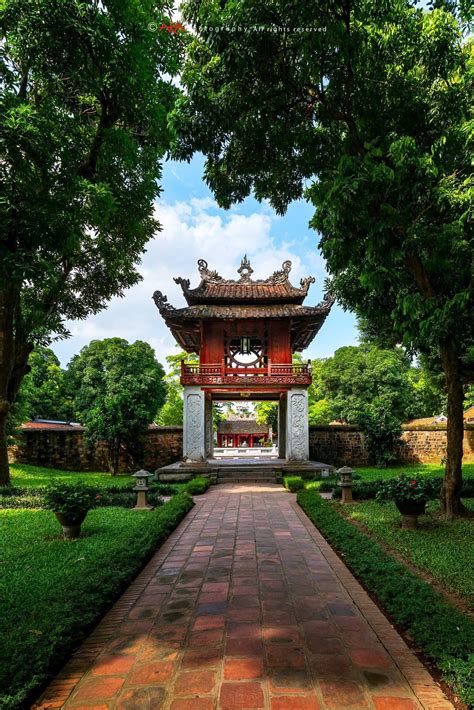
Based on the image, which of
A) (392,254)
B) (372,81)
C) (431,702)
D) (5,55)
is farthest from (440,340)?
(5,55)

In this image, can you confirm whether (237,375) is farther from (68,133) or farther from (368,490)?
(68,133)

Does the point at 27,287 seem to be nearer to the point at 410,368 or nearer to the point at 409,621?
the point at 409,621

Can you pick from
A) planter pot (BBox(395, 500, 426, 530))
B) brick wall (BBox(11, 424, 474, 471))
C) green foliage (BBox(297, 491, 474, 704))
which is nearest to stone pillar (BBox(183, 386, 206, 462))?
brick wall (BBox(11, 424, 474, 471))

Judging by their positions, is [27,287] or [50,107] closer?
[50,107]

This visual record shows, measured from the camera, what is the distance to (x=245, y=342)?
1680 centimetres

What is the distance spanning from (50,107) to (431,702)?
10102 millimetres

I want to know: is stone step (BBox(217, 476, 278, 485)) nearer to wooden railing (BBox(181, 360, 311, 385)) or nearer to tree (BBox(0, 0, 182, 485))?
wooden railing (BBox(181, 360, 311, 385))

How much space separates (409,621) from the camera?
343 centimetres

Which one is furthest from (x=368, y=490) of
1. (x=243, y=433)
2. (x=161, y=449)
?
(x=243, y=433)

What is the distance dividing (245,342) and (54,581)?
42.1 feet

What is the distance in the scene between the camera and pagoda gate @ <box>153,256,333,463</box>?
50.3ft

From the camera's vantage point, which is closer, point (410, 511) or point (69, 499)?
point (69, 499)

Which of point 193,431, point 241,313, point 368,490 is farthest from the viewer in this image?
point 241,313

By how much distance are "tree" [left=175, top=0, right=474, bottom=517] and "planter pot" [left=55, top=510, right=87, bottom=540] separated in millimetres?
5480
